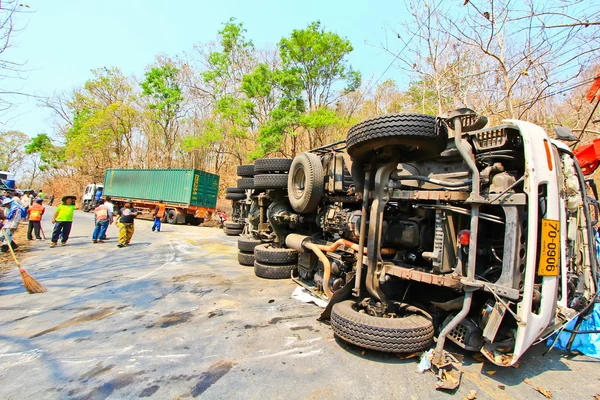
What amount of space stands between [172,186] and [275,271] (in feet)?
48.3

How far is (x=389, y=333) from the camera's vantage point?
2762 mm

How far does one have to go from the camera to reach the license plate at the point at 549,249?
2.46 meters

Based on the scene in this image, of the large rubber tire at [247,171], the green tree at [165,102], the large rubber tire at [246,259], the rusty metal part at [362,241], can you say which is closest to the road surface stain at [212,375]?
the rusty metal part at [362,241]

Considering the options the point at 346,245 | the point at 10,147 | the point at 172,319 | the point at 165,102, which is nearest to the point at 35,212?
the point at 172,319

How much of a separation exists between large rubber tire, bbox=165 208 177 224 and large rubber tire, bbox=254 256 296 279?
1394 cm

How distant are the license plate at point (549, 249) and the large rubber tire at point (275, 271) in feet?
13.3

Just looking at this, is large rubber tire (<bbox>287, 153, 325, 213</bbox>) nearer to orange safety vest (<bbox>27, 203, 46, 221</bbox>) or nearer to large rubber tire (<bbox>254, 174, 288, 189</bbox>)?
large rubber tire (<bbox>254, 174, 288, 189</bbox>)

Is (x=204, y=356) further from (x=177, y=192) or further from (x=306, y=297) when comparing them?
(x=177, y=192)

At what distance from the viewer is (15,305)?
14.9 feet

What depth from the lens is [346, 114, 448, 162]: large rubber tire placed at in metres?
2.87

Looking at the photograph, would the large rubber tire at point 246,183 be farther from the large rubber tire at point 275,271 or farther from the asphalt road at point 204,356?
the asphalt road at point 204,356

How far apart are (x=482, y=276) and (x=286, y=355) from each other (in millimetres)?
1909

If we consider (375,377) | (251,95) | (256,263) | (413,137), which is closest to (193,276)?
(256,263)

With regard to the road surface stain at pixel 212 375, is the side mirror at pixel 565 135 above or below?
above
